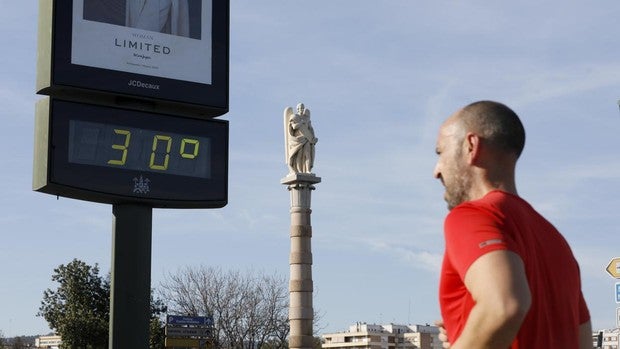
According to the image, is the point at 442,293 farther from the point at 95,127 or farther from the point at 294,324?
the point at 294,324

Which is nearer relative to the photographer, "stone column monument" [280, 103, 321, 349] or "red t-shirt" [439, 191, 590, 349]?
"red t-shirt" [439, 191, 590, 349]

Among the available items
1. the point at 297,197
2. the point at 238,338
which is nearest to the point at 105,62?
the point at 297,197

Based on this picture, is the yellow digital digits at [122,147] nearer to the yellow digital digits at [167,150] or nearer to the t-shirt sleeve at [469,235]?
the yellow digital digits at [167,150]

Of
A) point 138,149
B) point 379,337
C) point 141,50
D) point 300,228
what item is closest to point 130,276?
point 138,149

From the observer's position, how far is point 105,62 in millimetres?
13211

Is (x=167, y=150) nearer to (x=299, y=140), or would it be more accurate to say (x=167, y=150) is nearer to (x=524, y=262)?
(x=524, y=262)

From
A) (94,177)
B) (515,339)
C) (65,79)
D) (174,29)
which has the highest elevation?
(174,29)

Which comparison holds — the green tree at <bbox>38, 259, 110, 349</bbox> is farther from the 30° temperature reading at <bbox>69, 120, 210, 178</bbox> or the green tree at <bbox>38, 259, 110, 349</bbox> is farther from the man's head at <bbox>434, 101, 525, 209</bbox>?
the man's head at <bbox>434, 101, 525, 209</bbox>

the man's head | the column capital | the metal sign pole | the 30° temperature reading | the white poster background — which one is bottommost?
the man's head

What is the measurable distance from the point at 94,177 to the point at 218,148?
66.8 inches

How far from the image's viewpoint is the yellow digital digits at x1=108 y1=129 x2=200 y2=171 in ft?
42.2

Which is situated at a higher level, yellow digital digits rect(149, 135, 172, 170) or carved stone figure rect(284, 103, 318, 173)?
carved stone figure rect(284, 103, 318, 173)

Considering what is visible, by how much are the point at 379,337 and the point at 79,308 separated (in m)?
129

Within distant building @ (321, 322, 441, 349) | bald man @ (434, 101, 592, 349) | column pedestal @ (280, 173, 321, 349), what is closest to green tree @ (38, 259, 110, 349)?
column pedestal @ (280, 173, 321, 349)
